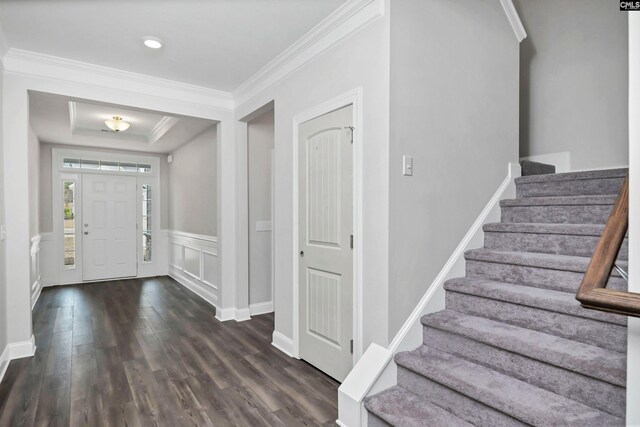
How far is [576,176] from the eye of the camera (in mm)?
2816

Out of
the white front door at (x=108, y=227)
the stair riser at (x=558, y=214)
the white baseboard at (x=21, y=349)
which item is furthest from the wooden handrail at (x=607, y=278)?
the white front door at (x=108, y=227)

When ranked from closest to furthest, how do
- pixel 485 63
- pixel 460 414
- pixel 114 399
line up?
1. pixel 460 414
2. pixel 114 399
3. pixel 485 63

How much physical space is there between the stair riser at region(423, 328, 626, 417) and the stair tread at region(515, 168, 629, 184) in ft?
5.46

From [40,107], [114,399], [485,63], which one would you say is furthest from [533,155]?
[40,107]

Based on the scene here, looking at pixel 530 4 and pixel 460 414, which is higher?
pixel 530 4

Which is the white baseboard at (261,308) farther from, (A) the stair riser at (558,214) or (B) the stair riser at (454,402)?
(A) the stair riser at (558,214)

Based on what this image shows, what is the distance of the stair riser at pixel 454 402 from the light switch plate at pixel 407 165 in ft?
3.88

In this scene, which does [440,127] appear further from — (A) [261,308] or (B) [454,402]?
(A) [261,308]

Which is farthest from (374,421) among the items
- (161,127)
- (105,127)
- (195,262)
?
(105,127)

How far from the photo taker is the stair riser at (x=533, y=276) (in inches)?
82.0

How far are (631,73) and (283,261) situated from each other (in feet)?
8.71

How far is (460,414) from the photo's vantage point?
72.4 inches

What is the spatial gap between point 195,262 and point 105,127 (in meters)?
2.50

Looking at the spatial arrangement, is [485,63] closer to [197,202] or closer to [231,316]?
[231,316]
